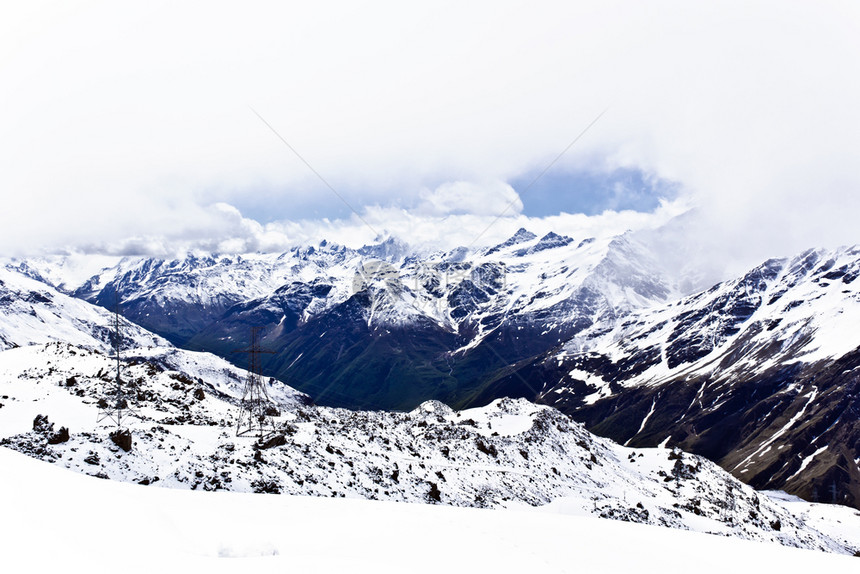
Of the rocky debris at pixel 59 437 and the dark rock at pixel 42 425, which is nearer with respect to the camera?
the rocky debris at pixel 59 437

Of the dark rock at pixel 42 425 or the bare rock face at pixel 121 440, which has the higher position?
the bare rock face at pixel 121 440

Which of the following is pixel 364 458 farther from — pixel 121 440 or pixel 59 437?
pixel 59 437

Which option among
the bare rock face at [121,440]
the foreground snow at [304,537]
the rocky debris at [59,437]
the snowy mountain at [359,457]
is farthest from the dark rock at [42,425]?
the foreground snow at [304,537]

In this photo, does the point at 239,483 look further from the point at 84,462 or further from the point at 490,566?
the point at 490,566

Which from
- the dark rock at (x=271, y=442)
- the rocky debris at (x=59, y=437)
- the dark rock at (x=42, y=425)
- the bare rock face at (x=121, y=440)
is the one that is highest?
the dark rock at (x=271, y=442)

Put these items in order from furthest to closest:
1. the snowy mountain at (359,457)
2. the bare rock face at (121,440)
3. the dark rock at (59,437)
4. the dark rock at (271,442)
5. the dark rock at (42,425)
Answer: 1. the dark rock at (271,442)
2. the snowy mountain at (359,457)
3. the bare rock face at (121,440)
4. the dark rock at (42,425)
5. the dark rock at (59,437)

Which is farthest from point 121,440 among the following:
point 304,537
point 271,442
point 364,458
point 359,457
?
point 304,537

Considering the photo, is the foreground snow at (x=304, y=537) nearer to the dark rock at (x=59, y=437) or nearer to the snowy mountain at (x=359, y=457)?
the snowy mountain at (x=359, y=457)

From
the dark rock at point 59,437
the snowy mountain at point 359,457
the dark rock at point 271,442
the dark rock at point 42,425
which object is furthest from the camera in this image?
the dark rock at point 271,442

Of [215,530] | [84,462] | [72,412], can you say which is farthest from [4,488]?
[72,412]
